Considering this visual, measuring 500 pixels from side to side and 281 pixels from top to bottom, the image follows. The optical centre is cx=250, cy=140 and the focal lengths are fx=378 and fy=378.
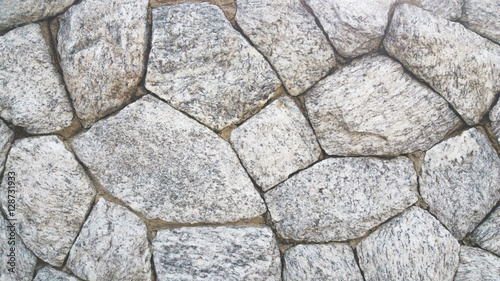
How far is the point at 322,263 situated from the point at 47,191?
1.06m

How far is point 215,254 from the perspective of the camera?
1.42 meters

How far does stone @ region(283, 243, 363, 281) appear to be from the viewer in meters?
1.42

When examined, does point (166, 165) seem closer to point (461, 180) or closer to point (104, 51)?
point (104, 51)

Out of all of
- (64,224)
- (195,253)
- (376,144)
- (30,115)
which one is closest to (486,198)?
(376,144)

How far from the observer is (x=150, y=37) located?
1.38m

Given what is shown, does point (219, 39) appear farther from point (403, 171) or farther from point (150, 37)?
point (403, 171)

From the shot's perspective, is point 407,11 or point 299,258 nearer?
point 407,11

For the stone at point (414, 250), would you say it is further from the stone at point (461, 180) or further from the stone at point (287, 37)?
the stone at point (287, 37)

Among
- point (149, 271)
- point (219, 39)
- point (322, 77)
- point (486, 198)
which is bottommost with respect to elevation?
point (149, 271)

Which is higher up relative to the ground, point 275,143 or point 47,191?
point 275,143

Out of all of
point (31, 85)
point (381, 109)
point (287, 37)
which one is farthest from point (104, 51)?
point (381, 109)

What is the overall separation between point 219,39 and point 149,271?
0.91 m

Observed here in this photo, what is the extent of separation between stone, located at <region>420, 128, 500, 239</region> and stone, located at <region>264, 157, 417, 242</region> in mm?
71

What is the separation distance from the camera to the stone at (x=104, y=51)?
135 centimetres
